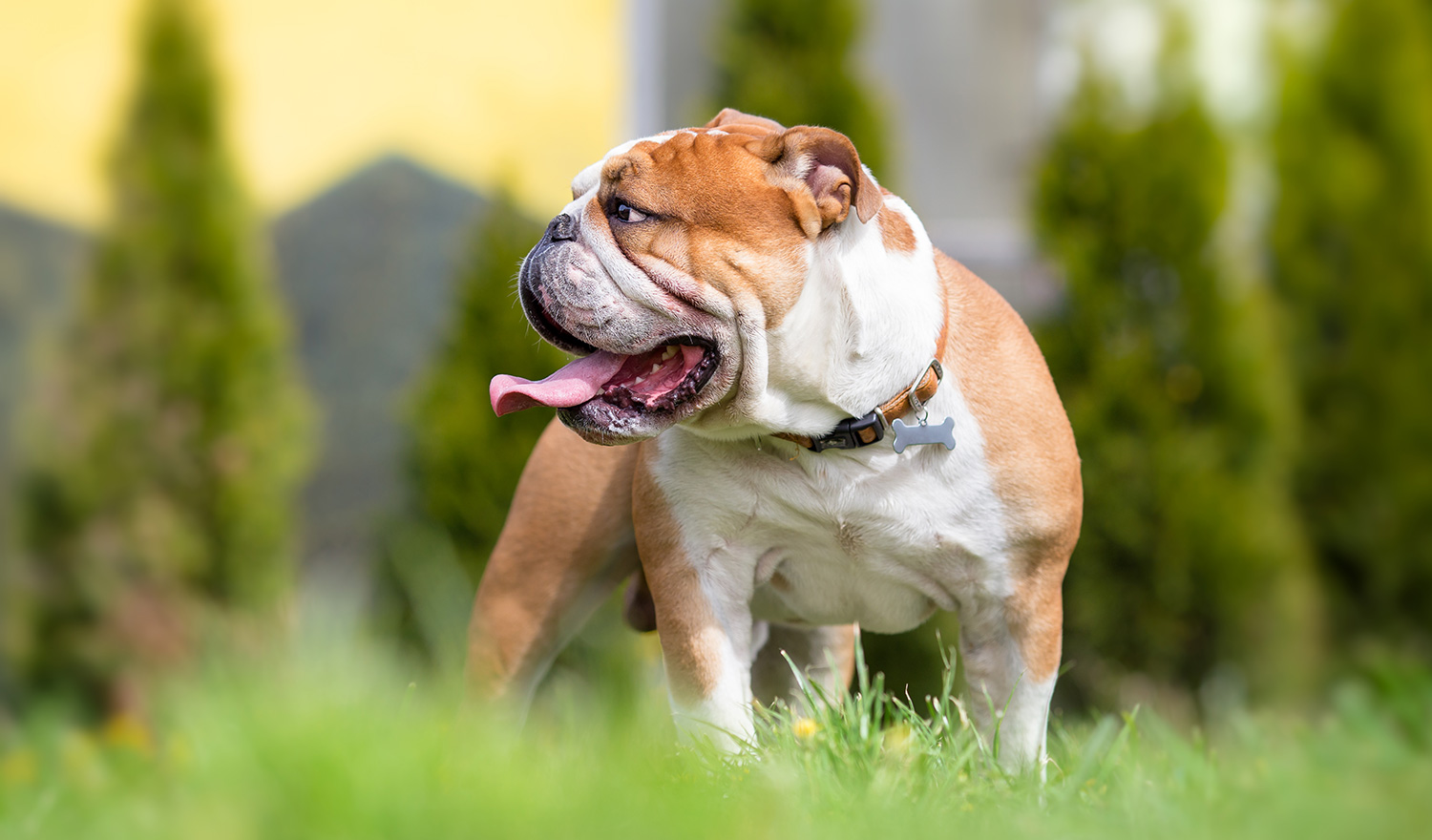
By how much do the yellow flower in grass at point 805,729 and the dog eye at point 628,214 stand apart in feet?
3.48

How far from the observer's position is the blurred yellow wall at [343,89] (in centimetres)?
612

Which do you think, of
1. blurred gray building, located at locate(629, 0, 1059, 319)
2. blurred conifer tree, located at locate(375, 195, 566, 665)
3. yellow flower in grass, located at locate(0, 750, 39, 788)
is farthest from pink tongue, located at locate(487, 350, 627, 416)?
blurred gray building, located at locate(629, 0, 1059, 319)

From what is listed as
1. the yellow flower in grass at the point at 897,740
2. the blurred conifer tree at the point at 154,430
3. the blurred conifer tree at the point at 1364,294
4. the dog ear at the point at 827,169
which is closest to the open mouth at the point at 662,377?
the dog ear at the point at 827,169

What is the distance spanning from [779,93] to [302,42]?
2672mm

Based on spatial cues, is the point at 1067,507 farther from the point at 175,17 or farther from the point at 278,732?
the point at 175,17

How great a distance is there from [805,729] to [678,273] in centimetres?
94

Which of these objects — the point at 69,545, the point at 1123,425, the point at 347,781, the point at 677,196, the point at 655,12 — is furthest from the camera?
the point at 655,12

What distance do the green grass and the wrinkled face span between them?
0.64 m

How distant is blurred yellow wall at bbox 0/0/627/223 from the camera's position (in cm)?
612

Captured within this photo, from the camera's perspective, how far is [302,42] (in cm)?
651

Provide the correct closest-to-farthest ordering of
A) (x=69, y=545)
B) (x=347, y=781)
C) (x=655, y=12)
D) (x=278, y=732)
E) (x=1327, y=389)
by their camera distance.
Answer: (x=347, y=781)
(x=278, y=732)
(x=69, y=545)
(x=1327, y=389)
(x=655, y=12)

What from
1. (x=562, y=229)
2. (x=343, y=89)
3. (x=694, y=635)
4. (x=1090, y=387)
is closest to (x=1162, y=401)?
(x=1090, y=387)

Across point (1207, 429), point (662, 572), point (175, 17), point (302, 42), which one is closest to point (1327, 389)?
point (1207, 429)

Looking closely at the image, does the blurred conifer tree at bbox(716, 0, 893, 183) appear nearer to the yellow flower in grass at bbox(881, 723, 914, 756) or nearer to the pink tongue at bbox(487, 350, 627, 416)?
the pink tongue at bbox(487, 350, 627, 416)
